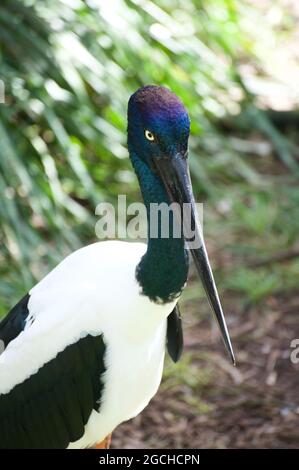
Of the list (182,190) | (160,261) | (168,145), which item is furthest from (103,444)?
(168,145)

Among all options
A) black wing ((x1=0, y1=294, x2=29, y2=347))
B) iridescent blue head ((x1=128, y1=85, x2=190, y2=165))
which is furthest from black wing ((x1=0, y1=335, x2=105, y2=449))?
iridescent blue head ((x1=128, y1=85, x2=190, y2=165))

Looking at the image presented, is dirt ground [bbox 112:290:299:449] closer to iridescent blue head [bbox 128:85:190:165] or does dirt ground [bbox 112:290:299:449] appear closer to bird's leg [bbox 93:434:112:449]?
bird's leg [bbox 93:434:112:449]

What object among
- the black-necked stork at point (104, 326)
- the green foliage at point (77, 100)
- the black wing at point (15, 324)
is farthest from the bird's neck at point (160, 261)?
the green foliage at point (77, 100)

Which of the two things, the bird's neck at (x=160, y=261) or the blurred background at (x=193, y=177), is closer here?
the bird's neck at (x=160, y=261)

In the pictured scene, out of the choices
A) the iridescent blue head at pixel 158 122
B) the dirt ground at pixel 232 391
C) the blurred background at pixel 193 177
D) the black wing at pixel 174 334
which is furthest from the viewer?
the blurred background at pixel 193 177

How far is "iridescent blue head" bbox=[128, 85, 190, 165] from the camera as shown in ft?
9.49

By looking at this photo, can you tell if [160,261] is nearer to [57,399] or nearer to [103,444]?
[57,399]

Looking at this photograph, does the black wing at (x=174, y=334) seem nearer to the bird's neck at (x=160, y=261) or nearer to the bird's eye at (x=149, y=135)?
the bird's neck at (x=160, y=261)

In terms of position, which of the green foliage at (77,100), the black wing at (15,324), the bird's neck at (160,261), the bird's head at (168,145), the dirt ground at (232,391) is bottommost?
the dirt ground at (232,391)

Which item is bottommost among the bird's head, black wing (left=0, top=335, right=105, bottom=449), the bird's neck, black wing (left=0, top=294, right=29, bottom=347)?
black wing (left=0, top=335, right=105, bottom=449)

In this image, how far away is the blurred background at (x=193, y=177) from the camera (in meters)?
4.14

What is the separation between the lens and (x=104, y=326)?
10.1ft

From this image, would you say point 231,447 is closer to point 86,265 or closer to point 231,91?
point 86,265

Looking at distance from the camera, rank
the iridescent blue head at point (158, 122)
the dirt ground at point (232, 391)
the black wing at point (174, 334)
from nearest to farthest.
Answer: the iridescent blue head at point (158, 122) → the black wing at point (174, 334) → the dirt ground at point (232, 391)
